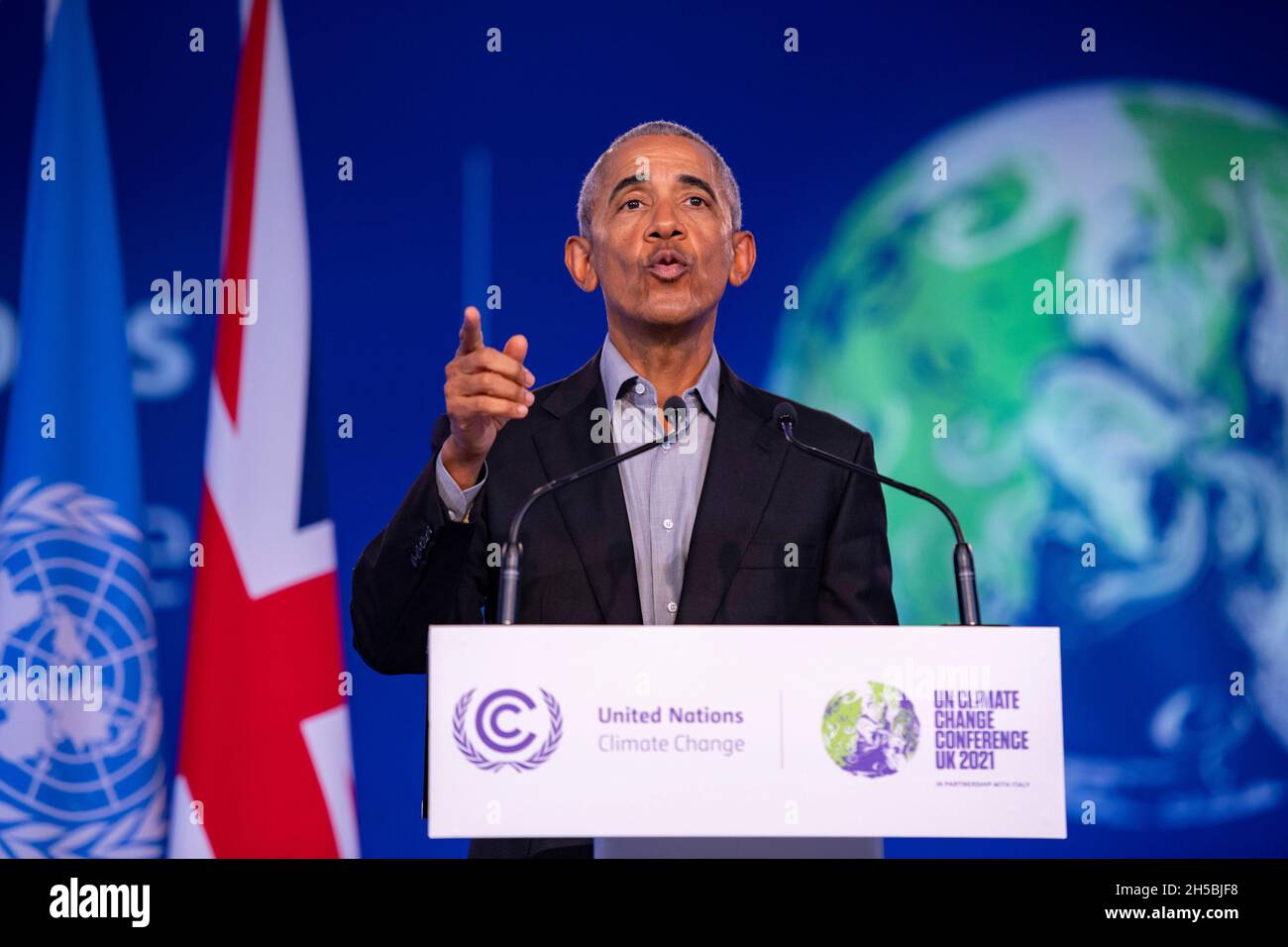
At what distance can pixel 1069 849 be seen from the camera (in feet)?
11.7

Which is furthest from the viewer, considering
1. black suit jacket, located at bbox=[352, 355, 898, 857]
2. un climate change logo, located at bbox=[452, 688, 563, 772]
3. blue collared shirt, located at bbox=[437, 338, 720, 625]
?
blue collared shirt, located at bbox=[437, 338, 720, 625]

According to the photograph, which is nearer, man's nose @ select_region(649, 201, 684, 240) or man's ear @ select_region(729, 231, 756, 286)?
man's nose @ select_region(649, 201, 684, 240)

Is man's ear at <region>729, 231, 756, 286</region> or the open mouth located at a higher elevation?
man's ear at <region>729, 231, 756, 286</region>

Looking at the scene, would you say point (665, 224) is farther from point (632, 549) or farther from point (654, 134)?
point (632, 549)

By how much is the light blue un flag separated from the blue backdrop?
2.9 inches

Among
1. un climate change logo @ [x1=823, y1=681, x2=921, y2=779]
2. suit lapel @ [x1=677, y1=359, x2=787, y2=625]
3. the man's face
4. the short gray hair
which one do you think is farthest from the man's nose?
un climate change logo @ [x1=823, y1=681, x2=921, y2=779]

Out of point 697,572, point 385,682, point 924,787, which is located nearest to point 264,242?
point 385,682

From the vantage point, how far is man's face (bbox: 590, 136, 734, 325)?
8.39 ft

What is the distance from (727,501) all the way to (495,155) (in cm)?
170

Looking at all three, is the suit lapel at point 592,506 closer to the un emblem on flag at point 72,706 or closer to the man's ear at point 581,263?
the man's ear at point 581,263

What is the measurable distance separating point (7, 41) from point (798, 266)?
2272 mm

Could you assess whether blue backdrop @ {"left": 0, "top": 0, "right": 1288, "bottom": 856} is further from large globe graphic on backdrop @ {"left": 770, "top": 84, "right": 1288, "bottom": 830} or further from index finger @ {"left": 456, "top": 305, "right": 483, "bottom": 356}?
index finger @ {"left": 456, "top": 305, "right": 483, "bottom": 356}
